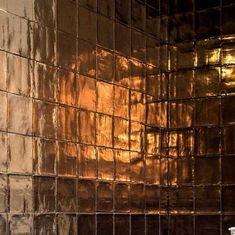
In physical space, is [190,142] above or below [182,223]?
above

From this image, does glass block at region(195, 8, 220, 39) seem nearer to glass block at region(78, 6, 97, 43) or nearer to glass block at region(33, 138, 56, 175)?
glass block at region(78, 6, 97, 43)

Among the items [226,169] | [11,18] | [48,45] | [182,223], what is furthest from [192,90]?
[11,18]

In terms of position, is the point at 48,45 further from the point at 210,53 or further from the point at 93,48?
the point at 210,53

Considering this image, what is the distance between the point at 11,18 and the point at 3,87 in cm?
32

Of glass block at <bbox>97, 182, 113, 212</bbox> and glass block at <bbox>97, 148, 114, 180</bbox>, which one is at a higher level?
glass block at <bbox>97, 148, 114, 180</bbox>

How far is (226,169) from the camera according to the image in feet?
11.5

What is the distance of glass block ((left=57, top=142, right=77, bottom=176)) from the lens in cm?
282

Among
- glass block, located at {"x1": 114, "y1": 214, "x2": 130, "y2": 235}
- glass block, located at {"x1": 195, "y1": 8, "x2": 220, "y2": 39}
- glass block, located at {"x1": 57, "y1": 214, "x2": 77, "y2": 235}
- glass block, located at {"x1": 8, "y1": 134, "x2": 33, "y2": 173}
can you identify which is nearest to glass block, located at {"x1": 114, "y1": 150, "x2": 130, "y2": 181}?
glass block, located at {"x1": 114, "y1": 214, "x2": 130, "y2": 235}

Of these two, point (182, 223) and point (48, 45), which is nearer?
point (48, 45)

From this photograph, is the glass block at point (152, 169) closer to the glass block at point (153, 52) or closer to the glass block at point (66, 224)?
the glass block at point (153, 52)

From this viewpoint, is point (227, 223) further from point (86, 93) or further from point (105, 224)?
point (86, 93)

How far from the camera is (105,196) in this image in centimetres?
311

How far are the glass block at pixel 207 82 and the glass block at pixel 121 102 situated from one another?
506mm

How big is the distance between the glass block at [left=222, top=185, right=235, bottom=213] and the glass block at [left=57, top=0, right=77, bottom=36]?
1.31 metres
